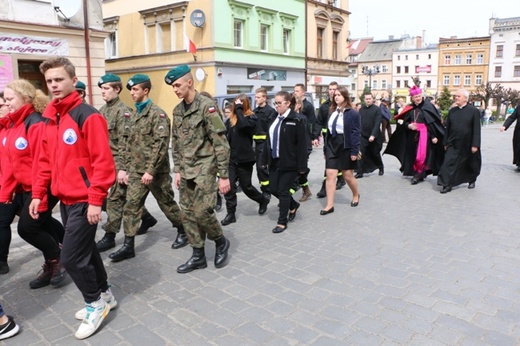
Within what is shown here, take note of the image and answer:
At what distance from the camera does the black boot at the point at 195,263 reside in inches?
186

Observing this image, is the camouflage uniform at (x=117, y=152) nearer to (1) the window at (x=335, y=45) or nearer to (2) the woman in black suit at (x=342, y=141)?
(2) the woman in black suit at (x=342, y=141)

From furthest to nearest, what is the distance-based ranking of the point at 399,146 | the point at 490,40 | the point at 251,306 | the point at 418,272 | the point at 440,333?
the point at 490,40 < the point at 399,146 < the point at 418,272 < the point at 251,306 < the point at 440,333

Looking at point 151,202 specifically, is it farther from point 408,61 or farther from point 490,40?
point 408,61

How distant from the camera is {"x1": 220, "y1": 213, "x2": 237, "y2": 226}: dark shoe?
21.9ft

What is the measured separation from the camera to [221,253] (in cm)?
492

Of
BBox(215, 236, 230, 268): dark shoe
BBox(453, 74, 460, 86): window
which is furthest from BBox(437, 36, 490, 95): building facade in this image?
BBox(215, 236, 230, 268): dark shoe

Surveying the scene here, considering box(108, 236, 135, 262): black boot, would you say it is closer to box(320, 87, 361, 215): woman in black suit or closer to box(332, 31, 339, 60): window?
box(320, 87, 361, 215): woman in black suit

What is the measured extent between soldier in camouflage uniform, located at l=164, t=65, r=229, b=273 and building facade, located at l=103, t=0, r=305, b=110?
19.1 m

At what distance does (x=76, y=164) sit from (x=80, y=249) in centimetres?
64

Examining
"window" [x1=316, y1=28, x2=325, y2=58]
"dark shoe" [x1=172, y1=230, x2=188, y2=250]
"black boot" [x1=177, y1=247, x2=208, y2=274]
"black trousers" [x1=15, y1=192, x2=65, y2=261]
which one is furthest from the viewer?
"window" [x1=316, y1=28, x2=325, y2=58]

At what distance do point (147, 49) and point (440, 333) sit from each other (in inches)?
1001

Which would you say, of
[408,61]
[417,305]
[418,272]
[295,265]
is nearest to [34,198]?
[295,265]

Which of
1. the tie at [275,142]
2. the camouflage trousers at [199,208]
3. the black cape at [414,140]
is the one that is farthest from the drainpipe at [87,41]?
the camouflage trousers at [199,208]

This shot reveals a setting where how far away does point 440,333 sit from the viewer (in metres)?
3.39
